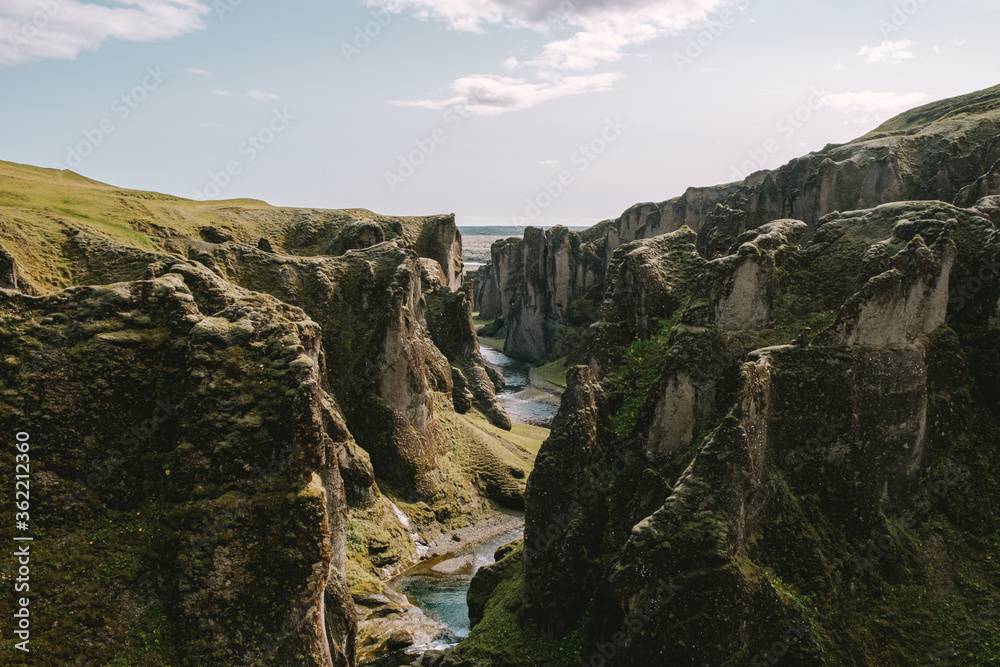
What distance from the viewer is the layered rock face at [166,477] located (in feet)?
57.9

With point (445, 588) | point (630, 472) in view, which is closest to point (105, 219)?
point (445, 588)

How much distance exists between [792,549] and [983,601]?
5.73 meters

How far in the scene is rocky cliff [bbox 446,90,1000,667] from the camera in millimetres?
19312

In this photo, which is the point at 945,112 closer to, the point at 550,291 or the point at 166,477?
the point at 550,291

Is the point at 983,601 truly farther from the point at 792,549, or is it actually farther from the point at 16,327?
the point at 16,327

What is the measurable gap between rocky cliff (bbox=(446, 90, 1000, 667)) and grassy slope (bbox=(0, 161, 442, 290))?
95.2ft

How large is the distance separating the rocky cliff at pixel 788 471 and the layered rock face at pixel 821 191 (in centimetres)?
873

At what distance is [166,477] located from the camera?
754 inches

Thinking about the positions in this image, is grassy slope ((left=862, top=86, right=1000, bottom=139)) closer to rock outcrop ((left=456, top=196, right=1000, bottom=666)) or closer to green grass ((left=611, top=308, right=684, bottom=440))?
rock outcrop ((left=456, top=196, right=1000, bottom=666))

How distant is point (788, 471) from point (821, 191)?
2282 inches

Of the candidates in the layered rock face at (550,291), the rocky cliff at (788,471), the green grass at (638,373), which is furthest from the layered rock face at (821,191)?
the rocky cliff at (788,471)

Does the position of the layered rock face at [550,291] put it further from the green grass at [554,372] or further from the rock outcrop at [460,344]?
the rock outcrop at [460,344]

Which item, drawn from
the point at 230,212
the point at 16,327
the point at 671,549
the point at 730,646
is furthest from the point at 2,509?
the point at 230,212

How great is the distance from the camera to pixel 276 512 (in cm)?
1905
